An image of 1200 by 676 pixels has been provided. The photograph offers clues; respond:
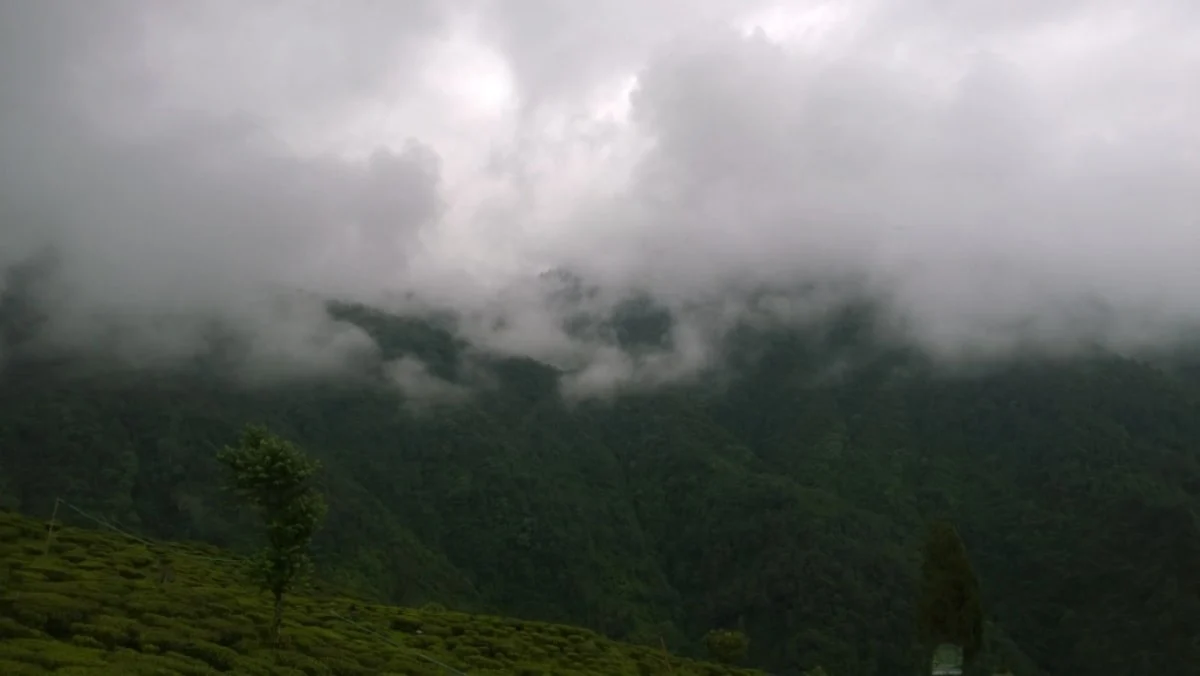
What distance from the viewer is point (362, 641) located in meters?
93.7

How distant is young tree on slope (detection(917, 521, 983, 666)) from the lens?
62.1 metres

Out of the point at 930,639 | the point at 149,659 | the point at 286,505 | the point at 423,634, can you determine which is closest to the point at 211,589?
the point at 423,634

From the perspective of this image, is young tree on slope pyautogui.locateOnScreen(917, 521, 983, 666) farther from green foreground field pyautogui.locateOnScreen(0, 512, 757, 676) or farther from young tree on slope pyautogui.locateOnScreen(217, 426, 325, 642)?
young tree on slope pyautogui.locateOnScreen(217, 426, 325, 642)

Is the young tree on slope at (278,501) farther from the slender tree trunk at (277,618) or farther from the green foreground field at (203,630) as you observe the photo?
the green foreground field at (203,630)

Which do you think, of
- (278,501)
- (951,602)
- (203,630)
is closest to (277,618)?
(203,630)

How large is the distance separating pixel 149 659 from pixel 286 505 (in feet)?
53.2

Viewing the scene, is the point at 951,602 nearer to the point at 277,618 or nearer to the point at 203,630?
the point at 277,618

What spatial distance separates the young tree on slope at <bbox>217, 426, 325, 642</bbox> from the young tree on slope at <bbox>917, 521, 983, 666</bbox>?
45642mm

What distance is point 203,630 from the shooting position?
74.2m

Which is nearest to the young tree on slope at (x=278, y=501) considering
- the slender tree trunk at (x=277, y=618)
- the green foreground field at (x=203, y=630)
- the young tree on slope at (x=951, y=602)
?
the slender tree trunk at (x=277, y=618)

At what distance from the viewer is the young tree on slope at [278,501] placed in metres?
71.9

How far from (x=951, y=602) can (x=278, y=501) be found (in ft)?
166

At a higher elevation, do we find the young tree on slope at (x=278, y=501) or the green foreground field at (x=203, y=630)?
the young tree on slope at (x=278, y=501)

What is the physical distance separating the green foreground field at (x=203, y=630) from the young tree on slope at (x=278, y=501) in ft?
21.4
